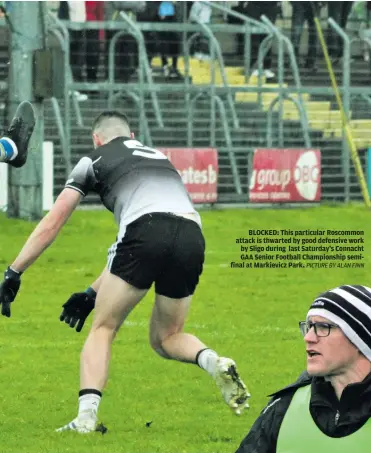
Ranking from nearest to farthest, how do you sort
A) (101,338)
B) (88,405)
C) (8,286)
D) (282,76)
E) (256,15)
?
1. (88,405)
2. (101,338)
3. (8,286)
4. (282,76)
5. (256,15)

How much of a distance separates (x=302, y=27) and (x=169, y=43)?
245 centimetres

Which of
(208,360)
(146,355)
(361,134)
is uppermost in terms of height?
(208,360)

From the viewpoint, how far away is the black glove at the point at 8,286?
8797 mm

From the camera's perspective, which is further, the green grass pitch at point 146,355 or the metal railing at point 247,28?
the metal railing at point 247,28

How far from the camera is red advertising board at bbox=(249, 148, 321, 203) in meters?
23.5

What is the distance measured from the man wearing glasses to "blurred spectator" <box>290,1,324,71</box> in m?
21.5

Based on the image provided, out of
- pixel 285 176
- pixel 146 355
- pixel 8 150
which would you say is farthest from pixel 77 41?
pixel 8 150

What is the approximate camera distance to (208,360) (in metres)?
8.69

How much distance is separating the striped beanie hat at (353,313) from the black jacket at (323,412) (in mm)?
116

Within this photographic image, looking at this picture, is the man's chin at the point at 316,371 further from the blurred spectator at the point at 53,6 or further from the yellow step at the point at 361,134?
the blurred spectator at the point at 53,6

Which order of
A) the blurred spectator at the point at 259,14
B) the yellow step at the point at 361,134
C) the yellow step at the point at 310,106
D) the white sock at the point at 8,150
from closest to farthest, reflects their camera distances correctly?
the white sock at the point at 8,150
the yellow step at the point at 361,134
the yellow step at the point at 310,106
the blurred spectator at the point at 259,14

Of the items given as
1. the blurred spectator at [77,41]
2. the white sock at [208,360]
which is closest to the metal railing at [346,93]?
the blurred spectator at [77,41]

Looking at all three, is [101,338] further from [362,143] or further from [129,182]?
[362,143]

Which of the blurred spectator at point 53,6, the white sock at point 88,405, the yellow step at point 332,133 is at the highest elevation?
the white sock at point 88,405
